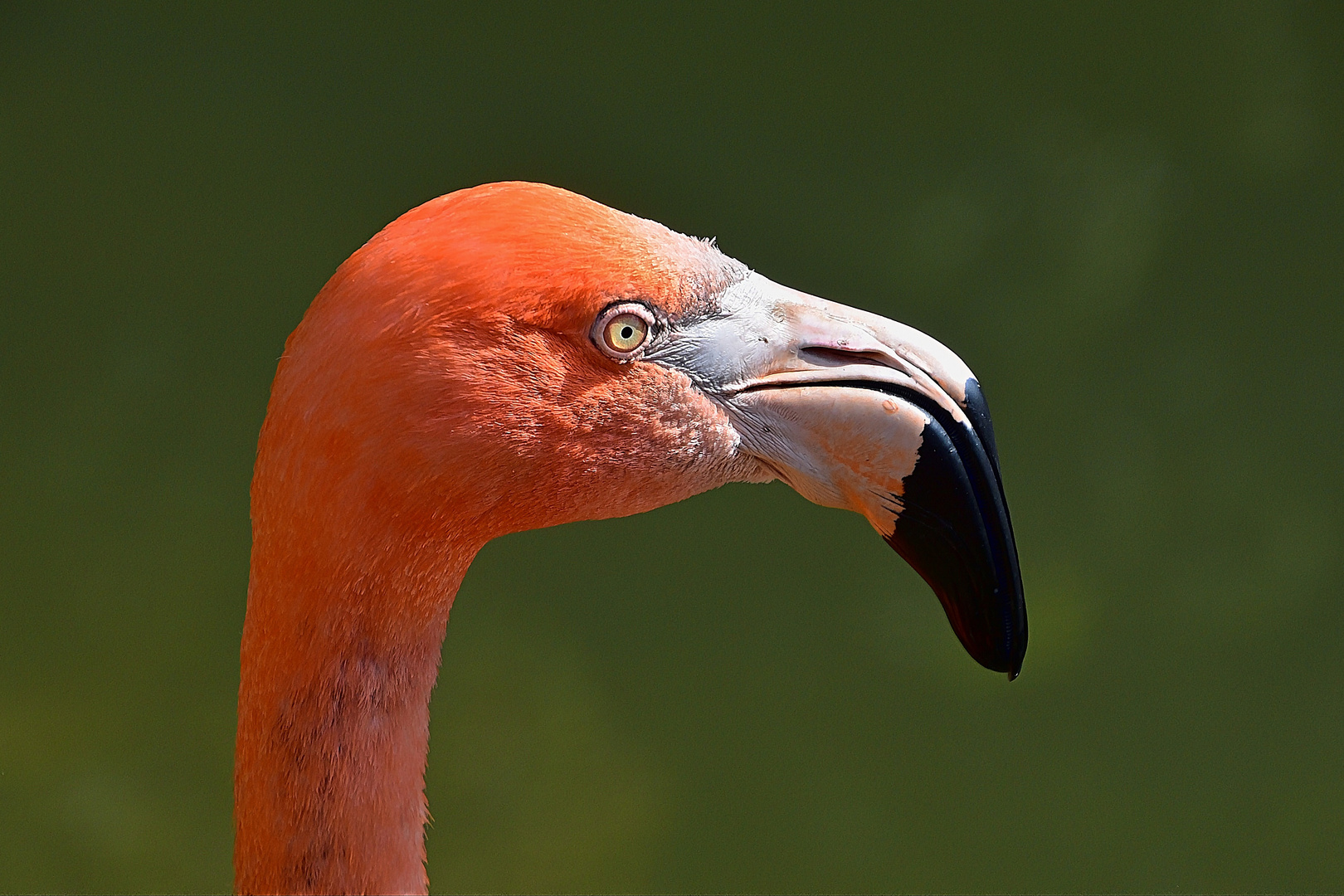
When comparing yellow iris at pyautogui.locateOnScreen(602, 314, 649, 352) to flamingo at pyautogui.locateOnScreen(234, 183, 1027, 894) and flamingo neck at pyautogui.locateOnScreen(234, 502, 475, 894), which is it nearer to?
flamingo at pyautogui.locateOnScreen(234, 183, 1027, 894)

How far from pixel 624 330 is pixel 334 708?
1.81 feet

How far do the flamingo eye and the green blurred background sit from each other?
1242mm

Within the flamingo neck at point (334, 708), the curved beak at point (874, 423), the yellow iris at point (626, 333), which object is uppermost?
Answer: the yellow iris at point (626, 333)

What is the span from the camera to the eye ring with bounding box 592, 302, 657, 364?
121 cm

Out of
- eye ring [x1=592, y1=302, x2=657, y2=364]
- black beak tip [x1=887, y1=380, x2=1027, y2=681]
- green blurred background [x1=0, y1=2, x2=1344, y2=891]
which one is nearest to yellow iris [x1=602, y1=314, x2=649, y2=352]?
eye ring [x1=592, y1=302, x2=657, y2=364]

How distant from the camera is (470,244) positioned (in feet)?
3.84

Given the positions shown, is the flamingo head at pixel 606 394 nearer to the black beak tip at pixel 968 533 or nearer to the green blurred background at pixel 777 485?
the black beak tip at pixel 968 533

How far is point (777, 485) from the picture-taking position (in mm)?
2766

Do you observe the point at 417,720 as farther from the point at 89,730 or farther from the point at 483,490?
the point at 89,730

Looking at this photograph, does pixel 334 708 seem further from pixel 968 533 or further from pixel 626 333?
pixel 968 533

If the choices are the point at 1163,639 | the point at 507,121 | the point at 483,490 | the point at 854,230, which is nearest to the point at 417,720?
the point at 483,490

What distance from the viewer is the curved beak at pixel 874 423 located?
50.4 inches

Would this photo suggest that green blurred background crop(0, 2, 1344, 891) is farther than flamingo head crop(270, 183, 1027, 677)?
Yes

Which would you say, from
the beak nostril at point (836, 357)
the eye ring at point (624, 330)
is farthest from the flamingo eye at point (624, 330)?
the beak nostril at point (836, 357)
